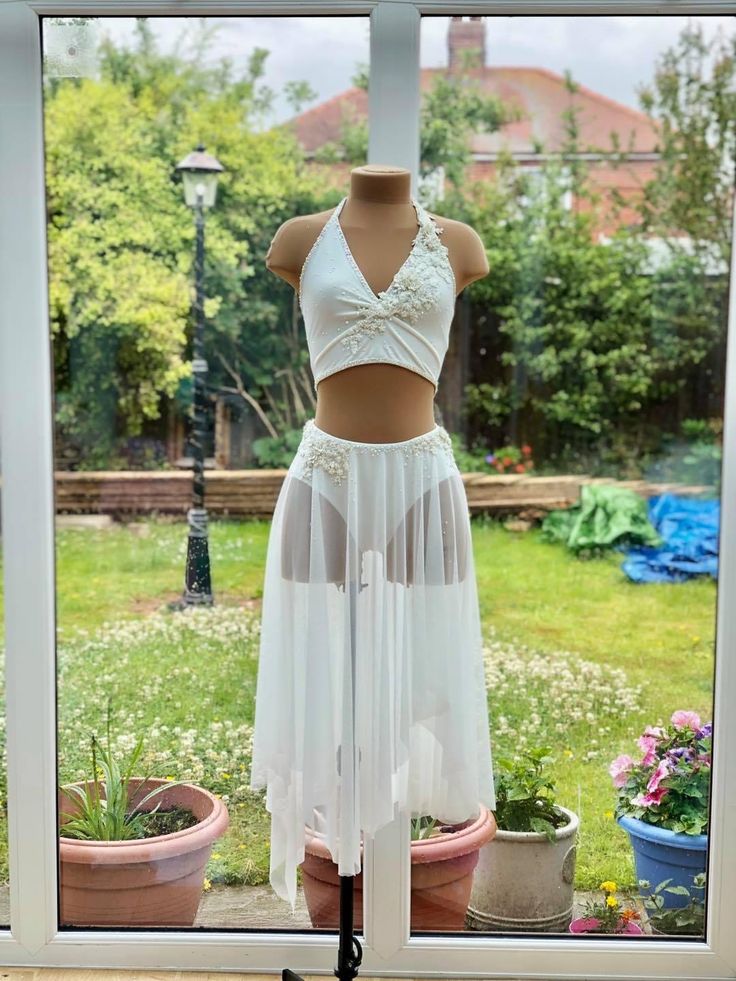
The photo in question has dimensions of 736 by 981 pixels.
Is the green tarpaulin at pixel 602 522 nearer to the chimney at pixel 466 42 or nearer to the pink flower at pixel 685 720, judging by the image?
the pink flower at pixel 685 720

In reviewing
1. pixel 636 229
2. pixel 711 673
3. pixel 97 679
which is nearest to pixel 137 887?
pixel 97 679

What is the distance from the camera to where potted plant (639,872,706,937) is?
8.52 feet

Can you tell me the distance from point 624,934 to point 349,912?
0.75 meters

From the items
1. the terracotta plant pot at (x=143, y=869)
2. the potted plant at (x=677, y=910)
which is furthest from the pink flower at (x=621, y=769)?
the terracotta plant pot at (x=143, y=869)

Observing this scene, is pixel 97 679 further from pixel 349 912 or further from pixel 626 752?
pixel 626 752

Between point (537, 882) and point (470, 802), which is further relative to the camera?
point (537, 882)

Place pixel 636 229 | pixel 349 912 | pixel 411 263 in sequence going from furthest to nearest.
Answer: pixel 636 229 → pixel 349 912 → pixel 411 263

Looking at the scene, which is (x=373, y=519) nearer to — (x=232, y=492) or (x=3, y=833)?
(x=232, y=492)

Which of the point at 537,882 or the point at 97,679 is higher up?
the point at 97,679

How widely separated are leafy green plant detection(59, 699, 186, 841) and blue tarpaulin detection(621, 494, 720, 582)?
1.19m

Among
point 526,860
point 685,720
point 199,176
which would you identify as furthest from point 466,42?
point 526,860

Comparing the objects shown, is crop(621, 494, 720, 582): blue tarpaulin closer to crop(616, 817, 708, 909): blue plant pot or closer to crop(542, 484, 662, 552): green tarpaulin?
crop(542, 484, 662, 552): green tarpaulin

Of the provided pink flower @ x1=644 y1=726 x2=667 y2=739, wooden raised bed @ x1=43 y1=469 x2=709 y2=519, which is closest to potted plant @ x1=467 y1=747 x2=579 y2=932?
pink flower @ x1=644 y1=726 x2=667 y2=739

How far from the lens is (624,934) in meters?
2.61
